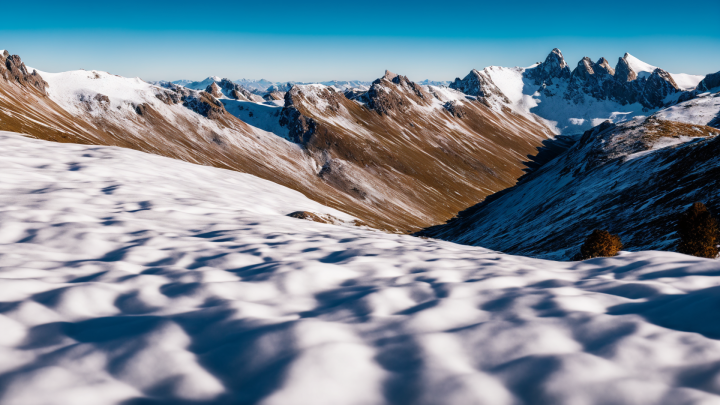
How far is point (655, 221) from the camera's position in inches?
1746

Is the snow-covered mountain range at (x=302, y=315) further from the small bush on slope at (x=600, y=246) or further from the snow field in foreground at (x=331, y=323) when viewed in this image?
the small bush on slope at (x=600, y=246)

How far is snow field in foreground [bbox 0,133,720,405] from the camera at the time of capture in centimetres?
715

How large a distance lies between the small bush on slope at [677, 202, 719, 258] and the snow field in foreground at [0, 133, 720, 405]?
14482 mm

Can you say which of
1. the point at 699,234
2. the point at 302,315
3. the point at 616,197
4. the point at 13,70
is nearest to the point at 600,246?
the point at 699,234

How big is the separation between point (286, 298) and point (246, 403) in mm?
4563

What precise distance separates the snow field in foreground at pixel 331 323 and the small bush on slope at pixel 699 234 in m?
14.5

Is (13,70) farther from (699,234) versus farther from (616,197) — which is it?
(699,234)

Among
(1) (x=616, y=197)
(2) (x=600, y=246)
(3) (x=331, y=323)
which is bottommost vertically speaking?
(1) (x=616, y=197)

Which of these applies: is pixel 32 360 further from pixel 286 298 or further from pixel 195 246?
pixel 195 246

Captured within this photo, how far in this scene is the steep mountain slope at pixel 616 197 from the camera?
4581cm

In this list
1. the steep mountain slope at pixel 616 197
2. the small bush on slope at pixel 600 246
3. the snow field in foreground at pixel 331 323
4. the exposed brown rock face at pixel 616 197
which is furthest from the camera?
the steep mountain slope at pixel 616 197

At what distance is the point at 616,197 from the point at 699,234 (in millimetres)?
44061

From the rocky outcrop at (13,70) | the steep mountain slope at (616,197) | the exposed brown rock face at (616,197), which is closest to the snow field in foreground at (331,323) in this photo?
the exposed brown rock face at (616,197)

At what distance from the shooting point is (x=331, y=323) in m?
9.38
